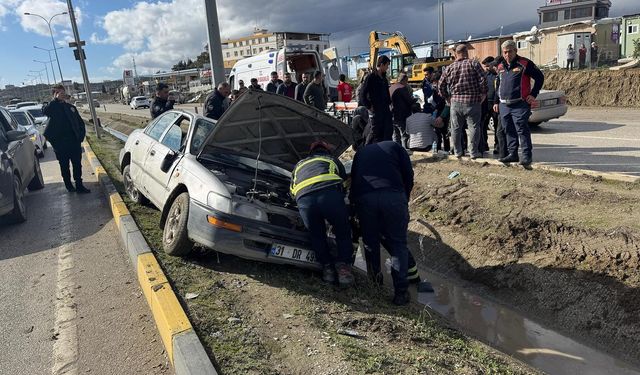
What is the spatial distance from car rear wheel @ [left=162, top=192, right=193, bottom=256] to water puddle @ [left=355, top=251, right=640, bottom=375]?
2.40m

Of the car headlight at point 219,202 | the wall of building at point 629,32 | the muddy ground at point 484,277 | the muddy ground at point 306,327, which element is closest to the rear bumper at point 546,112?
the muddy ground at point 484,277

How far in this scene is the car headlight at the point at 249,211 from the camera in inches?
162

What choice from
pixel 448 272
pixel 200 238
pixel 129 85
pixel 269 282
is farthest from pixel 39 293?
pixel 129 85

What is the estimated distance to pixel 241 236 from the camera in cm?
411

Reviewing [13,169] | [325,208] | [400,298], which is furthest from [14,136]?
[400,298]

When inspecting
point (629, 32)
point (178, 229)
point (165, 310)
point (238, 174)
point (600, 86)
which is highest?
point (629, 32)

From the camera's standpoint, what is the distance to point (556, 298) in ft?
14.8

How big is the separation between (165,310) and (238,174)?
5.90 feet

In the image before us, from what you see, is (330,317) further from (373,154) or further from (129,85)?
(129,85)

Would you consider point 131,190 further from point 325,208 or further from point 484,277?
point 484,277

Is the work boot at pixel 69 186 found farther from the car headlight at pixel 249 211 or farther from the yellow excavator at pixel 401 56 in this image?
the yellow excavator at pixel 401 56

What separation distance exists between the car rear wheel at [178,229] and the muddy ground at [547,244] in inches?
121

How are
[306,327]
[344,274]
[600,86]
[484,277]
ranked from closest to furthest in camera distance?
[306,327] → [344,274] → [484,277] → [600,86]

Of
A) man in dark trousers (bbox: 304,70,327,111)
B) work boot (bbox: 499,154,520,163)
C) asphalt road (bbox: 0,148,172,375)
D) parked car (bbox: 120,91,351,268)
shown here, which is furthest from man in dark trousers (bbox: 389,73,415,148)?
asphalt road (bbox: 0,148,172,375)
